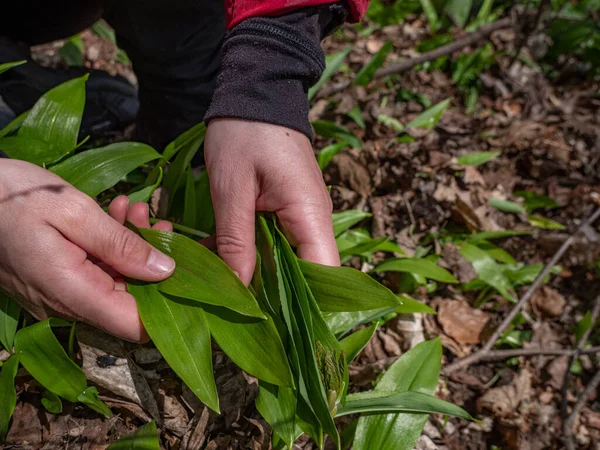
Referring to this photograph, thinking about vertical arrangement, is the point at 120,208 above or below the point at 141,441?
above

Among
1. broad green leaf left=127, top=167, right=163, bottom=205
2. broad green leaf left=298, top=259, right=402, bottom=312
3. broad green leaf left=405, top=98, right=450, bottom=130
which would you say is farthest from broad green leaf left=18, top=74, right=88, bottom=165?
broad green leaf left=405, top=98, right=450, bottom=130

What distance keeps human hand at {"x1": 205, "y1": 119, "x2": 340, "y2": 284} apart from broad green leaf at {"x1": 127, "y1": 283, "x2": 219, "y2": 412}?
0.17 metres

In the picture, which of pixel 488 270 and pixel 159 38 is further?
pixel 488 270

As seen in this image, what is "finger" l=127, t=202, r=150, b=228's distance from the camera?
1.45 meters

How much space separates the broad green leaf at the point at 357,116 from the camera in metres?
2.55

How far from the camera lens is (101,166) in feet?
5.09

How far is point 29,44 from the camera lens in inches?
93.2

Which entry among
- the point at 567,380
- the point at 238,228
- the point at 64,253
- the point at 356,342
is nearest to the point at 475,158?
the point at 567,380

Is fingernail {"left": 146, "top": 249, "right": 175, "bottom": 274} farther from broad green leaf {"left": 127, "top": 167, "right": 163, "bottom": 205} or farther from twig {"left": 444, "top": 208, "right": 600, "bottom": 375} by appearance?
twig {"left": 444, "top": 208, "right": 600, "bottom": 375}

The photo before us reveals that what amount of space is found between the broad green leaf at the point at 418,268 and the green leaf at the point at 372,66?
1.18 metres

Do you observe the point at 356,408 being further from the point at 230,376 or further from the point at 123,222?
the point at 123,222

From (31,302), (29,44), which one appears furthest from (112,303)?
(29,44)

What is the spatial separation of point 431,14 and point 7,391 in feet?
10.7

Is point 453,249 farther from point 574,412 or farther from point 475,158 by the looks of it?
point 574,412
